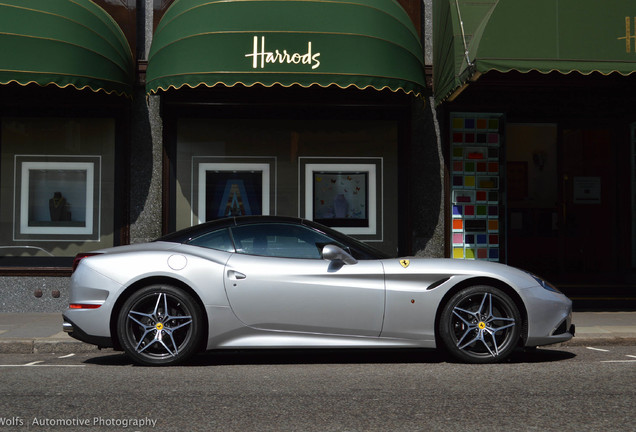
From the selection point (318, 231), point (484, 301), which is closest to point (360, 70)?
point (318, 231)

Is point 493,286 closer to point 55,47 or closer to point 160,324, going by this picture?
point 160,324

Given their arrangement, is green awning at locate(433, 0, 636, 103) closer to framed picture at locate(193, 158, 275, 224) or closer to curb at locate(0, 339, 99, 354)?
framed picture at locate(193, 158, 275, 224)

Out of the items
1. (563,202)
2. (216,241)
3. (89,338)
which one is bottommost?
(89,338)

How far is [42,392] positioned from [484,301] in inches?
142

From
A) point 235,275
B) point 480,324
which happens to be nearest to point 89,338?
point 235,275

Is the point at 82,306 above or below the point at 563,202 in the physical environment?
below

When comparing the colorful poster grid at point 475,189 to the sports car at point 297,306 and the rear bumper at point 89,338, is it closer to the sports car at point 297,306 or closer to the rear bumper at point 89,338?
the sports car at point 297,306

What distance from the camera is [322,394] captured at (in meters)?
4.97

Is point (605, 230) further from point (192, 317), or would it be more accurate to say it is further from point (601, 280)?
point (192, 317)

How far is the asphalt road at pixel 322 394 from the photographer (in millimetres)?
4184

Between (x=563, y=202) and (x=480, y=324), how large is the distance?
6.84m

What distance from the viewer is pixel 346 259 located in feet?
20.0

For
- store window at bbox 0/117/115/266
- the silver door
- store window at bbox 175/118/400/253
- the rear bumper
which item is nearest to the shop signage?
store window at bbox 175/118/400/253

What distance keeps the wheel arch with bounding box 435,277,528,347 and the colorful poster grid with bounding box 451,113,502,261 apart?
559 cm
